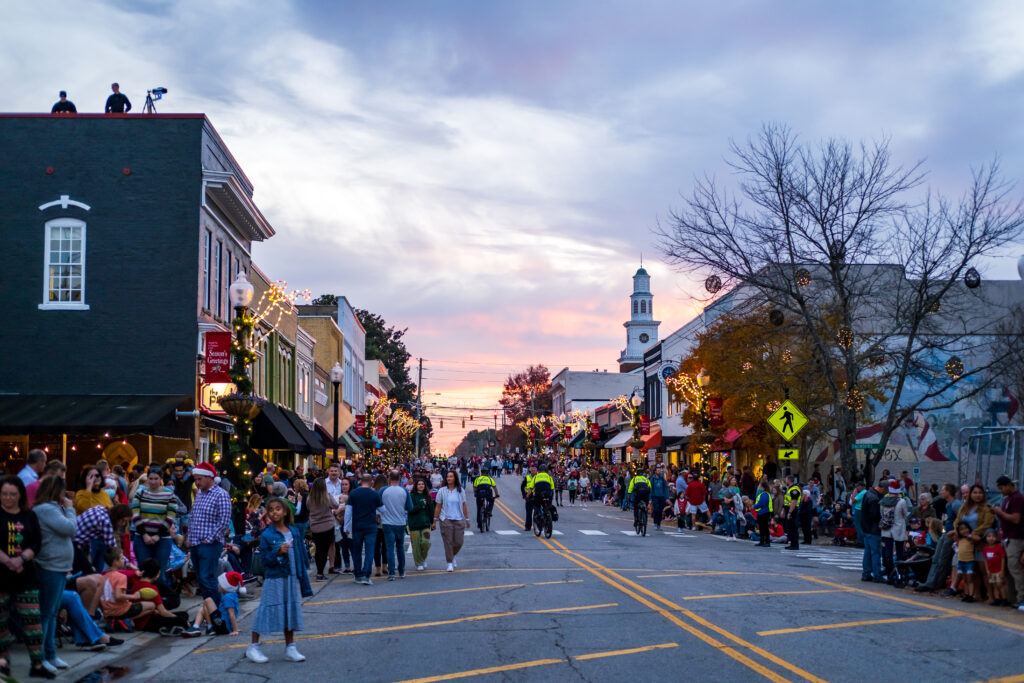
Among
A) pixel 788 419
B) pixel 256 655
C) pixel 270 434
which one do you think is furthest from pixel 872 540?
pixel 270 434

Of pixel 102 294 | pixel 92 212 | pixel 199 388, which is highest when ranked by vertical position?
pixel 92 212

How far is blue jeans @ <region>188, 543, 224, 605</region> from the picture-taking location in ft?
45.6

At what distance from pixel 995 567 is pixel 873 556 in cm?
356

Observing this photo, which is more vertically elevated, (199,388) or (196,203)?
(196,203)

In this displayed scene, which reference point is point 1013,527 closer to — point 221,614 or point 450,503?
point 450,503

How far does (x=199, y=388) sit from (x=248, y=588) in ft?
40.9

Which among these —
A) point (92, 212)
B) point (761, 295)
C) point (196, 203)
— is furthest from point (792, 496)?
point (92, 212)

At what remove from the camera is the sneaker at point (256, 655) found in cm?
1160

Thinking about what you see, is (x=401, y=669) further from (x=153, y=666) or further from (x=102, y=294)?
(x=102, y=294)

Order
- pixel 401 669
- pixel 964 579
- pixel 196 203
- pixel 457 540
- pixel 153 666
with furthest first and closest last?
pixel 196 203 → pixel 457 540 → pixel 964 579 → pixel 153 666 → pixel 401 669

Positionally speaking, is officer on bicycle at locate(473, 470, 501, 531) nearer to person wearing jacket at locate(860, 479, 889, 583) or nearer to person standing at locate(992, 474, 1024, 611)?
person wearing jacket at locate(860, 479, 889, 583)

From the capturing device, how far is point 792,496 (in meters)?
28.7

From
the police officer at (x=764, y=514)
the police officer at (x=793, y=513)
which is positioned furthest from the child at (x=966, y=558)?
the police officer at (x=764, y=514)

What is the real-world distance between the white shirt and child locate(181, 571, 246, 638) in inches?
337
